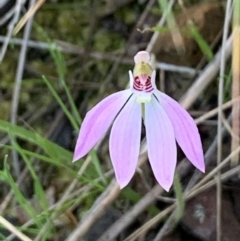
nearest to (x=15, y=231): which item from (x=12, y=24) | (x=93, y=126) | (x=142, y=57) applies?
(x=93, y=126)

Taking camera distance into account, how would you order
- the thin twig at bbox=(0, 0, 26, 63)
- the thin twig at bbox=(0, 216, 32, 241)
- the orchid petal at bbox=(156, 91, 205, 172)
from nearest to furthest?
the orchid petal at bbox=(156, 91, 205, 172) < the thin twig at bbox=(0, 216, 32, 241) < the thin twig at bbox=(0, 0, 26, 63)

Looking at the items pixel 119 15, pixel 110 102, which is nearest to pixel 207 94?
pixel 119 15

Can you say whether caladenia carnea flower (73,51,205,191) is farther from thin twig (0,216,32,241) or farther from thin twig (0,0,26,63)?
thin twig (0,0,26,63)

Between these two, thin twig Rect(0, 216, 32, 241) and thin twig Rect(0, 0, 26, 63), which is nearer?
thin twig Rect(0, 216, 32, 241)

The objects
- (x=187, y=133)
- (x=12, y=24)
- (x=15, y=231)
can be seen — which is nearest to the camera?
(x=187, y=133)

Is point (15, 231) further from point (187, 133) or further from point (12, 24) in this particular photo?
point (12, 24)

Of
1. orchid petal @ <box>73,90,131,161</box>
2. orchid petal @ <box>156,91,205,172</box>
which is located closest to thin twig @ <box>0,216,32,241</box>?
orchid petal @ <box>73,90,131,161</box>
